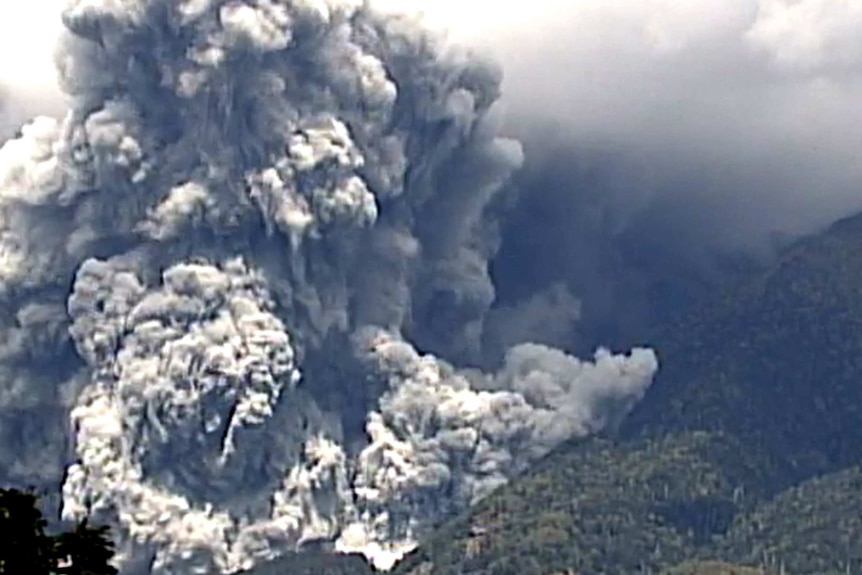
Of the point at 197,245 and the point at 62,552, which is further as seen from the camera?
the point at 197,245

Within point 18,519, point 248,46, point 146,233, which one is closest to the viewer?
point 18,519

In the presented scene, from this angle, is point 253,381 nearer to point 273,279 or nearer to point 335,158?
point 273,279

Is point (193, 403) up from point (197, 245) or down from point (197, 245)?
down

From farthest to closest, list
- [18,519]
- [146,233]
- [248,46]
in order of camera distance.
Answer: [146,233] → [248,46] → [18,519]

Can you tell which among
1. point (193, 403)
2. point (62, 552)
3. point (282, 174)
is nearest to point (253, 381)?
point (193, 403)

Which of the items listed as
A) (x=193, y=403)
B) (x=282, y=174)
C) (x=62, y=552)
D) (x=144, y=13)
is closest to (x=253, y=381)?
(x=193, y=403)

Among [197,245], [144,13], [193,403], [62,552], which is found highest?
[144,13]
